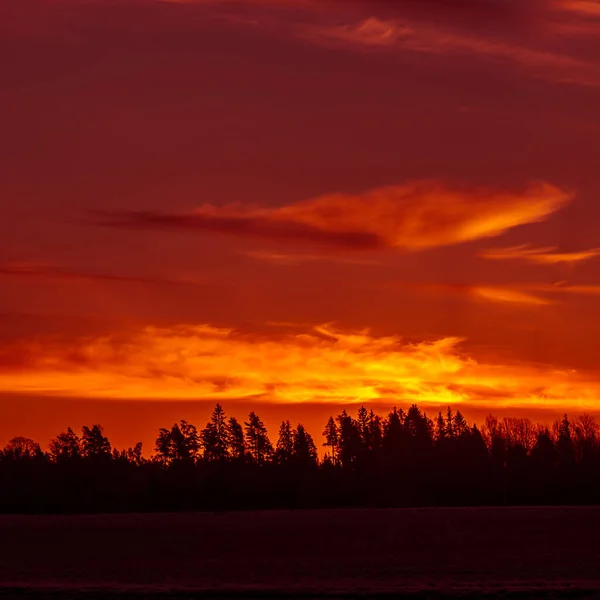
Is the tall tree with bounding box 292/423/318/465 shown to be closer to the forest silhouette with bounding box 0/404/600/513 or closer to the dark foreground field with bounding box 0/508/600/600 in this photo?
the forest silhouette with bounding box 0/404/600/513

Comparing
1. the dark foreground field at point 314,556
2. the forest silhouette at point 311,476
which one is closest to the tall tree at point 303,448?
the forest silhouette at point 311,476

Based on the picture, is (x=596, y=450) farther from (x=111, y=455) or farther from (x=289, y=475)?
(x=111, y=455)

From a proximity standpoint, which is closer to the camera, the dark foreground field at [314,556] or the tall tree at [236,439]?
the dark foreground field at [314,556]

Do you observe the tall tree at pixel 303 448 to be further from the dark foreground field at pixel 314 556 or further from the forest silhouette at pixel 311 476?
the dark foreground field at pixel 314 556

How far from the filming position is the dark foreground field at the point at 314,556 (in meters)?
45.4

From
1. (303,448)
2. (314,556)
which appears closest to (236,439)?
(303,448)

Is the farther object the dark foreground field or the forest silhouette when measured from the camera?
the forest silhouette

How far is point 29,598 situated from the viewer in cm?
4309

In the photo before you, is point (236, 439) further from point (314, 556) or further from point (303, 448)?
point (314, 556)

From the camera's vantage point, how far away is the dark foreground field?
4541 centimetres

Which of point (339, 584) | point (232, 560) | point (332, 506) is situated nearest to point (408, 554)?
point (232, 560)

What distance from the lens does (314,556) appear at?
6278 centimetres

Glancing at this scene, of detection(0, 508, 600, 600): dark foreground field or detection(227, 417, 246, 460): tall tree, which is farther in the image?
detection(227, 417, 246, 460): tall tree

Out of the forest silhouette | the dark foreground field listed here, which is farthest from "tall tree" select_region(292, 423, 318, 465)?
the dark foreground field
